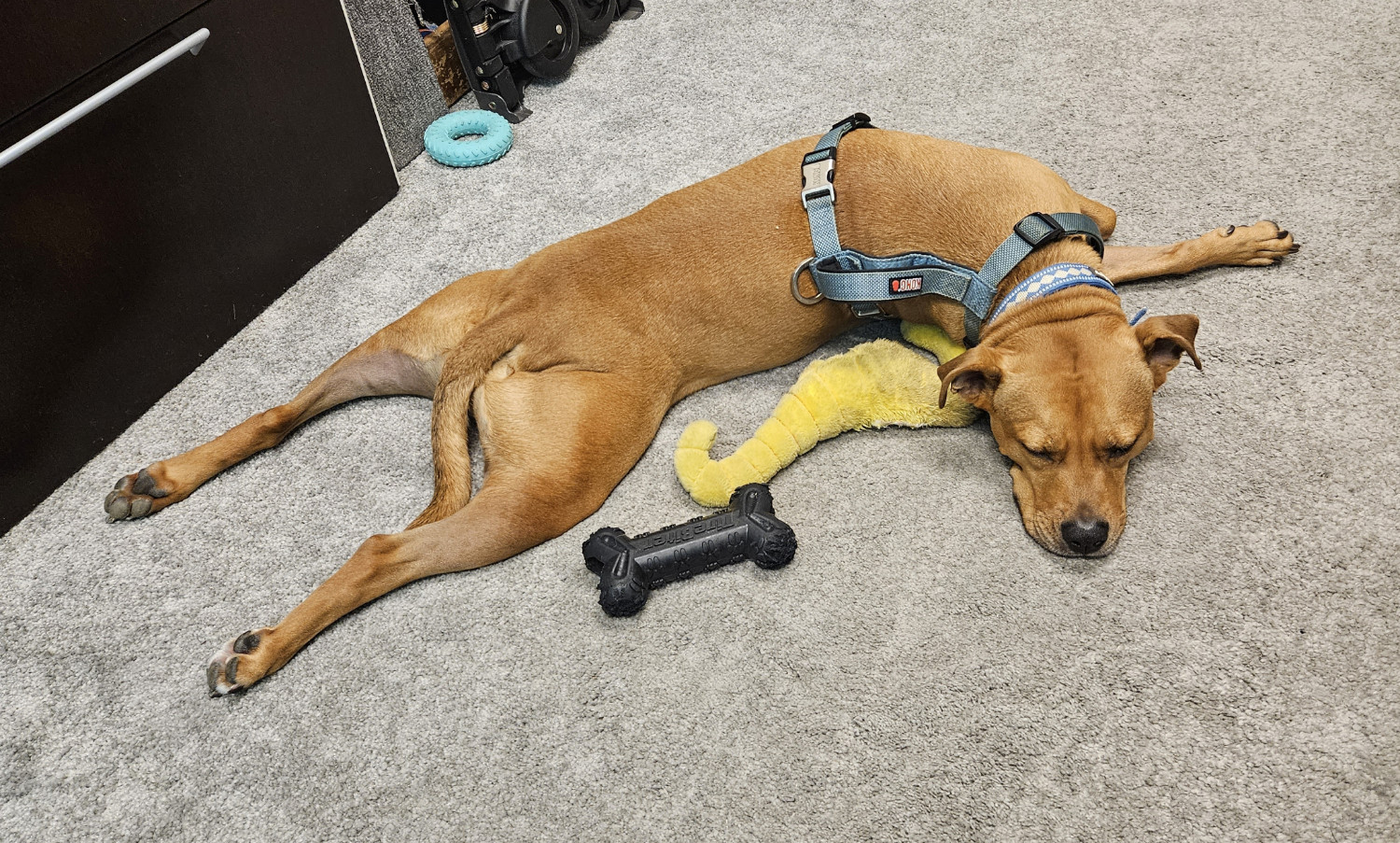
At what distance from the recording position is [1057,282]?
2.44 meters

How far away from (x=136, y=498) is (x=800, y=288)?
211 centimetres

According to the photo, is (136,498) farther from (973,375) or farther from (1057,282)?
(1057,282)

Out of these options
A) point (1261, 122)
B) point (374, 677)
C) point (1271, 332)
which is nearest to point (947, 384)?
point (1271, 332)

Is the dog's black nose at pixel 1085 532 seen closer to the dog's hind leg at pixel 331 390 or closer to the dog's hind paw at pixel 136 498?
the dog's hind leg at pixel 331 390

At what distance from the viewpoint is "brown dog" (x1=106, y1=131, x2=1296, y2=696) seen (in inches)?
91.7

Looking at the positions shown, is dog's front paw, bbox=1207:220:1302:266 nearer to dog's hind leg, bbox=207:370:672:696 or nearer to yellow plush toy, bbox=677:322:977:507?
yellow plush toy, bbox=677:322:977:507

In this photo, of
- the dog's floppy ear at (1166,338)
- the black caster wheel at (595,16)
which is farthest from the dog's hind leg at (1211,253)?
the black caster wheel at (595,16)

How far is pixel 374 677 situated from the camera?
2.36 meters

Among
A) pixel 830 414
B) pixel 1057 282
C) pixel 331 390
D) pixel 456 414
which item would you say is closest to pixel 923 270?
pixel 1057 282

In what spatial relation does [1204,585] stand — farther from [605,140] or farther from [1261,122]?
[605,140]

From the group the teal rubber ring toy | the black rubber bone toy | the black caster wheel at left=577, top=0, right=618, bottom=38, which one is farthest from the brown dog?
the black caster wheel at left=577, top=0, right=618, bottom=38

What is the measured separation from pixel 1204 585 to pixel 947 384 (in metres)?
0.81

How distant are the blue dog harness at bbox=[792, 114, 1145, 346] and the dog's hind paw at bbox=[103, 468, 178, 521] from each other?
79.7 inches

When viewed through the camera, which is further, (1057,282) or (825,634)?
(1057,282)
